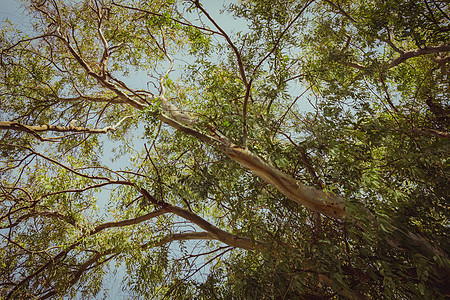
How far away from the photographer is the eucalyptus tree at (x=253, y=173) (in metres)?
2.82

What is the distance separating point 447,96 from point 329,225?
1.98 metres

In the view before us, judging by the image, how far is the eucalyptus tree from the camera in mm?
2816

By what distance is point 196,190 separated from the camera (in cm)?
313

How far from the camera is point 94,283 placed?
4.52 metres

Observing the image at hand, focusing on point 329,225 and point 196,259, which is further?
point 196,259

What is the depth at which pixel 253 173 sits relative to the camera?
3627 mm

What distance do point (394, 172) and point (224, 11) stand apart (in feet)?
9.84

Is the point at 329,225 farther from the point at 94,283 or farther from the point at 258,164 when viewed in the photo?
the point at 94,283

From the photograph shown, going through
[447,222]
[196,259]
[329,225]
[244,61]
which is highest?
[244,61]

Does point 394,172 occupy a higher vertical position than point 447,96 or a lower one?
lower

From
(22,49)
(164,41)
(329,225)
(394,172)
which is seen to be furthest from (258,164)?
(22,49)

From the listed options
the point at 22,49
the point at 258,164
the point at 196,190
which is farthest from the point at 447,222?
the point at 22,49

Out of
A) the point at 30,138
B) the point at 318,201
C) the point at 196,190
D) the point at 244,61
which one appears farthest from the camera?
the point at 30,138

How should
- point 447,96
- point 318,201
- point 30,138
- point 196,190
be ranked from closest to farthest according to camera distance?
point 318,201
point 196,190
point 447,96
point 30,138
